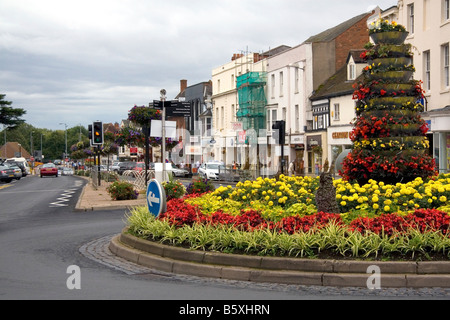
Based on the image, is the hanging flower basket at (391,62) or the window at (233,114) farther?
the window at (233,114)

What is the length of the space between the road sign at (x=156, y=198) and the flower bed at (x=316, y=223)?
0.19 meters

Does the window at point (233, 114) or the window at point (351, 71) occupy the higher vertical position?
the window at point (351, 71)

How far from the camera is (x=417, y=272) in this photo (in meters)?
8.30

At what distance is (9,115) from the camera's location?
217 feet

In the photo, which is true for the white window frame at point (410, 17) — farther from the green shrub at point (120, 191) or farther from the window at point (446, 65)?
the green shrub at point (120, 191)

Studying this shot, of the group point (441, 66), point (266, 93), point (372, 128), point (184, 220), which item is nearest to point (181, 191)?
point (372, 128)

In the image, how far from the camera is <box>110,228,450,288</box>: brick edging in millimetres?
8172

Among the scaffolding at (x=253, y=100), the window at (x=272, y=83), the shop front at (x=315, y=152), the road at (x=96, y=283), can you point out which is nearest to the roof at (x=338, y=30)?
the window at (x=272, y=83)

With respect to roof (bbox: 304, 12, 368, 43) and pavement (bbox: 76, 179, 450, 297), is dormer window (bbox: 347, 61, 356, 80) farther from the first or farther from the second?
pavement (bbox: 76, 179, 450, 297)

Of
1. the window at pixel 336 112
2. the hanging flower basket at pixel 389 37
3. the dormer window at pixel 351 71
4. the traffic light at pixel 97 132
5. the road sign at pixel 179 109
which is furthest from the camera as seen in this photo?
the window at pixel 336 112

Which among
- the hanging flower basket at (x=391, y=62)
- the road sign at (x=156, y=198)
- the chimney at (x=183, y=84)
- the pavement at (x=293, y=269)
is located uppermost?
the chimney at (x=183, y=84)

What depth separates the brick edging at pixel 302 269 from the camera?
8172mm

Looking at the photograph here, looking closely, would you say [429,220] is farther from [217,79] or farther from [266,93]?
[217,79]

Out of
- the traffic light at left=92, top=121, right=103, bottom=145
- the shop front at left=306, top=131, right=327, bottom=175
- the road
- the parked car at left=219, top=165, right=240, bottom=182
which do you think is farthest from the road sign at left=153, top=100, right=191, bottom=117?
the shop front at left=306, top=131, right=327, bottom=175
